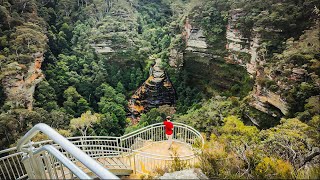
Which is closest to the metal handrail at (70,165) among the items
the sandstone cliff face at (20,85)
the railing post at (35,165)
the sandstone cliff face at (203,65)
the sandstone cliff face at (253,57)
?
the railing post at (35,165)

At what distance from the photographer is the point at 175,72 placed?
26562 mm

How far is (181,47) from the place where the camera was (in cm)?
2602

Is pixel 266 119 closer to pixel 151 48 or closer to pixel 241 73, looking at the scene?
pixel 241 73

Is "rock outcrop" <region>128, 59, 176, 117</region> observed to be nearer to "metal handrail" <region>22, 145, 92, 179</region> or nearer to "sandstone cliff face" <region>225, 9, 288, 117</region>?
"sandstone cliff face" <region>225, 9, 288, 117</region>

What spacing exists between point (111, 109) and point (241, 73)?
12407 mm

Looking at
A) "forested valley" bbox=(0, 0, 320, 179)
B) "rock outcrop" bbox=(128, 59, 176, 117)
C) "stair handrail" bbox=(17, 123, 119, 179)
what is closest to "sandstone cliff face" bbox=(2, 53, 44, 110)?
"forested valley" bbox=(0, 0, 320, 179)

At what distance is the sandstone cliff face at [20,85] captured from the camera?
16.3 m

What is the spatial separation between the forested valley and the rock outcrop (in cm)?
11

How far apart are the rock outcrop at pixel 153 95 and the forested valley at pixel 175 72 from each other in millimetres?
112

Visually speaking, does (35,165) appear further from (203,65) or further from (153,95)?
(153,95)

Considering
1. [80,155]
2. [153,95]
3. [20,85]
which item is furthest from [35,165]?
[153,95]

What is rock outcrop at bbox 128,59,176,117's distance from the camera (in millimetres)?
26078

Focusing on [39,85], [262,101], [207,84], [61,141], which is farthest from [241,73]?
[61,141]

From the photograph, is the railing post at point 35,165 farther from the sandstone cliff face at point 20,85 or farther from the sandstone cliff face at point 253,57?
the sandstone cliff face at point 20,85
